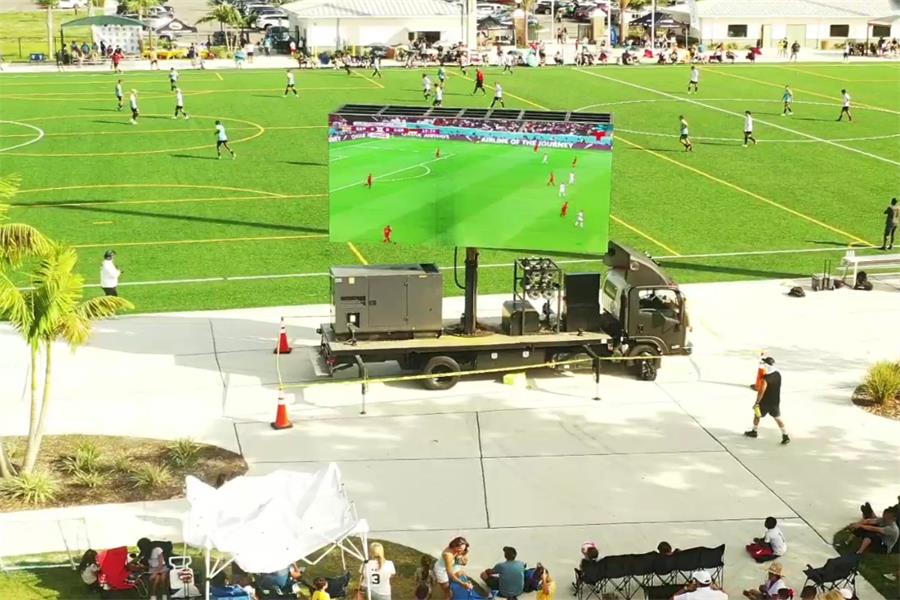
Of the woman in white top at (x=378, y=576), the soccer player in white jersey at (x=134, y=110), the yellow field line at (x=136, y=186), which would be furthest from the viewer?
the soccer player in white jersey at (x=134, y=110)

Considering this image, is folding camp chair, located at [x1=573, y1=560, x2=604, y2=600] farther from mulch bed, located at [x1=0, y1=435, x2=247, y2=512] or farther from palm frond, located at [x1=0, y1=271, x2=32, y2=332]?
palm frond, located at [x1=0, y1=271, x2=32, y2=332]

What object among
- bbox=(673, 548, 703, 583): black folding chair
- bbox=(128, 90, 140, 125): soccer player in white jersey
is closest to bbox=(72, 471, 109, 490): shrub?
bbox=(673, 548, 703, 583): black folding chair

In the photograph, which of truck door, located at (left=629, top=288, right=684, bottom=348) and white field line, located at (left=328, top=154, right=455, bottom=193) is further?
truck door, located at (left=629, top=288, right=684, bottom=348)

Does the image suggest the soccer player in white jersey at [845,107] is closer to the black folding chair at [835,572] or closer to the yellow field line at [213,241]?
the yellow field line at [213,241]

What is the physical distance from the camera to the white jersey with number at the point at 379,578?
15695 mm

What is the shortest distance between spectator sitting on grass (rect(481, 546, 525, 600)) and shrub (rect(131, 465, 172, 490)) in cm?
567

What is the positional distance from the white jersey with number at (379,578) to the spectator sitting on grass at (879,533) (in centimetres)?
626

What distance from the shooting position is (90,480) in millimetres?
19000

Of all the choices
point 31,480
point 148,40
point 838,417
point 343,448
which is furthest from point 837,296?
point 148,40

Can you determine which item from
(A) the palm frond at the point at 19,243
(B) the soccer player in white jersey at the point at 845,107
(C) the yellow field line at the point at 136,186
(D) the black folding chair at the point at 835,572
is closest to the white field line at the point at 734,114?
(B) the soccer player in white jersey at the point at 845,107

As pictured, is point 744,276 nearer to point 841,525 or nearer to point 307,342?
point 307,342

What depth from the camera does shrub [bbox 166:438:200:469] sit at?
65.3 feet

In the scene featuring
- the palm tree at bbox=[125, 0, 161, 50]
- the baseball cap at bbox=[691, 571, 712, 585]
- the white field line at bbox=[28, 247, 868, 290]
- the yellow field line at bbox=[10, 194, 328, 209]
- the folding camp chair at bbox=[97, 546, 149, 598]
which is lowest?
the folding camp chair at bbox=[97, 546, 149, 598]

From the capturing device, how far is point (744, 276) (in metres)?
31.2
